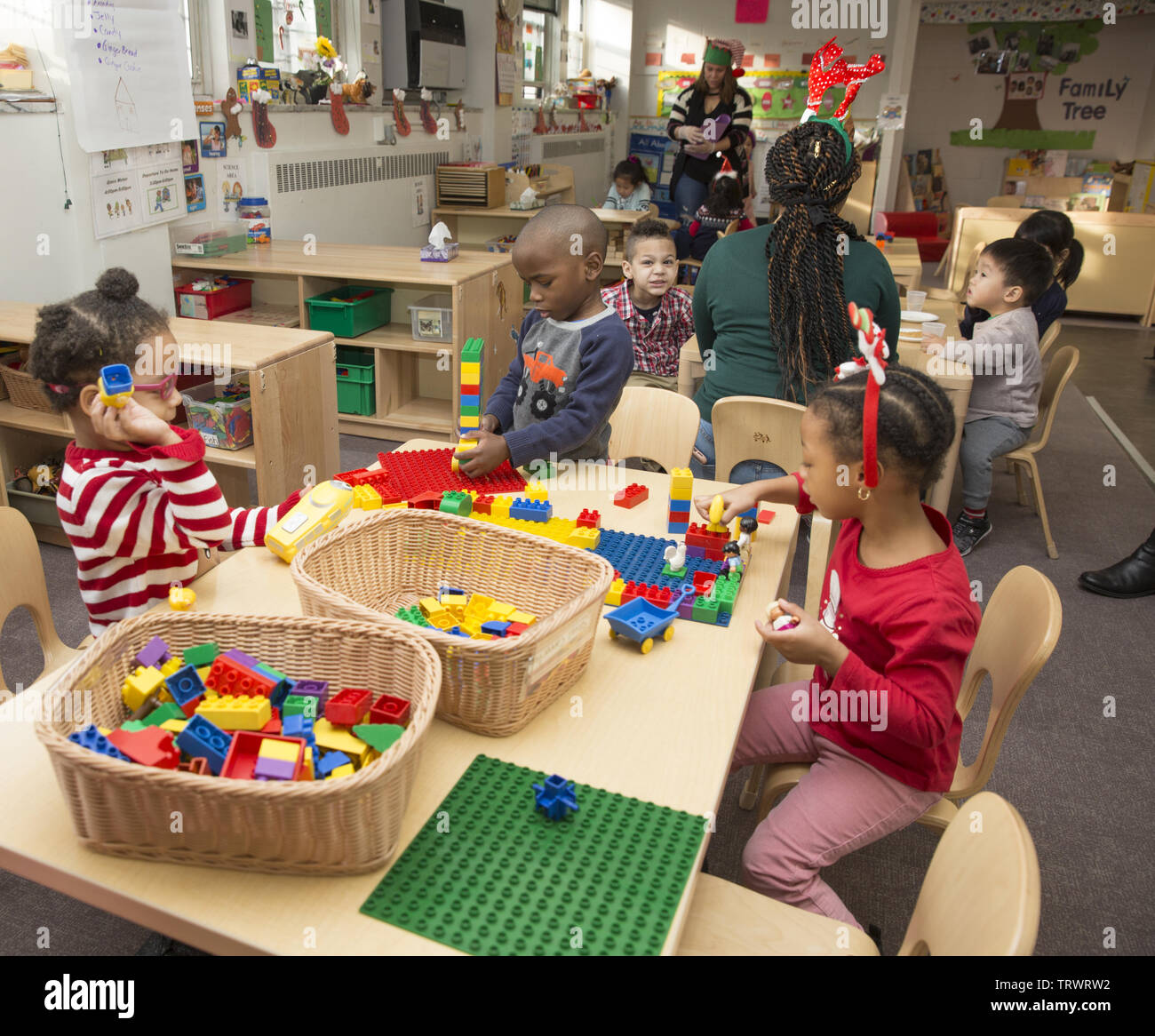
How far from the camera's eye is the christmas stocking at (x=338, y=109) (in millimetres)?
4539

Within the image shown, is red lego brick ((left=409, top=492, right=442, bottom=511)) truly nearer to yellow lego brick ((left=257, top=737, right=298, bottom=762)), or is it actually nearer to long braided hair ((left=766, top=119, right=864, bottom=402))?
yellow lego brick ((left=257, top=737, right=298, bottom=762))

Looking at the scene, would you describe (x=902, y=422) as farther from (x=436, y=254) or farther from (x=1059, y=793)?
(x=436, y=254)

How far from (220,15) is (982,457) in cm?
353

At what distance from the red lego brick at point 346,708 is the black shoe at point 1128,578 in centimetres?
283

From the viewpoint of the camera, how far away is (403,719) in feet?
3.30

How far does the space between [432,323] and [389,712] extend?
309 cm

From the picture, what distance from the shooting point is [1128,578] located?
9.91ft

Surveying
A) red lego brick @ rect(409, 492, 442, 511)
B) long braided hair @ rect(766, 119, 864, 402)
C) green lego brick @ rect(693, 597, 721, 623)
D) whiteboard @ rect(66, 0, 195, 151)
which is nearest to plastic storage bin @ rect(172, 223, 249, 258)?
whiteboard @ rect(66, 0, 195, 151)

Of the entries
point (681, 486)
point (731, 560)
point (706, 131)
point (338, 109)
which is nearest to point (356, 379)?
point (338, 109)

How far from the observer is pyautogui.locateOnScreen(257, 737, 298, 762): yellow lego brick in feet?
2.98
